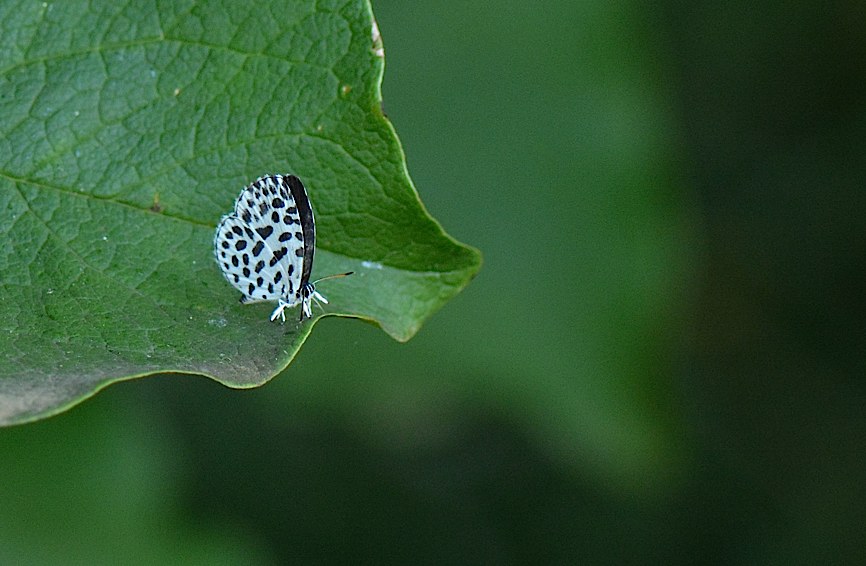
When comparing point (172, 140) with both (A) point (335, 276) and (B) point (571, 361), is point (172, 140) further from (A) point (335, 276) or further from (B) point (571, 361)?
(B) point (571, 361)

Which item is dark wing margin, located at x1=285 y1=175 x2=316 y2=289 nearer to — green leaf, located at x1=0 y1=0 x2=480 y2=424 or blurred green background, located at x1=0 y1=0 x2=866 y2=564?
green leaf, located at x1=0 y1=0 x2=480 y2=424

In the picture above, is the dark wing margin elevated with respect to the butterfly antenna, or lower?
elevated

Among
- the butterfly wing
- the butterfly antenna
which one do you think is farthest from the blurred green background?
the butterfly antenna

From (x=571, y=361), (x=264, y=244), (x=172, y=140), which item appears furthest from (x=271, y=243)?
(x=571, y=361)

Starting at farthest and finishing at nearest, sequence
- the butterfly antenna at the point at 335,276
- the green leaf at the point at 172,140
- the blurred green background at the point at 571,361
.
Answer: the blurred green background at the point at 571,361 → the butterfly antenna at the point at 335,276 → the green leaf at the point at 172,140

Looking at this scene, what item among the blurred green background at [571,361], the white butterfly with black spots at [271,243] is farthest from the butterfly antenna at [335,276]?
the blurred green background at [571,361]

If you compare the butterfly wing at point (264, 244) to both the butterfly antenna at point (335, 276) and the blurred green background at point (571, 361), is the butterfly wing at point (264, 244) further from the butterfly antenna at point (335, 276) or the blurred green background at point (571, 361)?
the blurred green background at point (571, 361)
